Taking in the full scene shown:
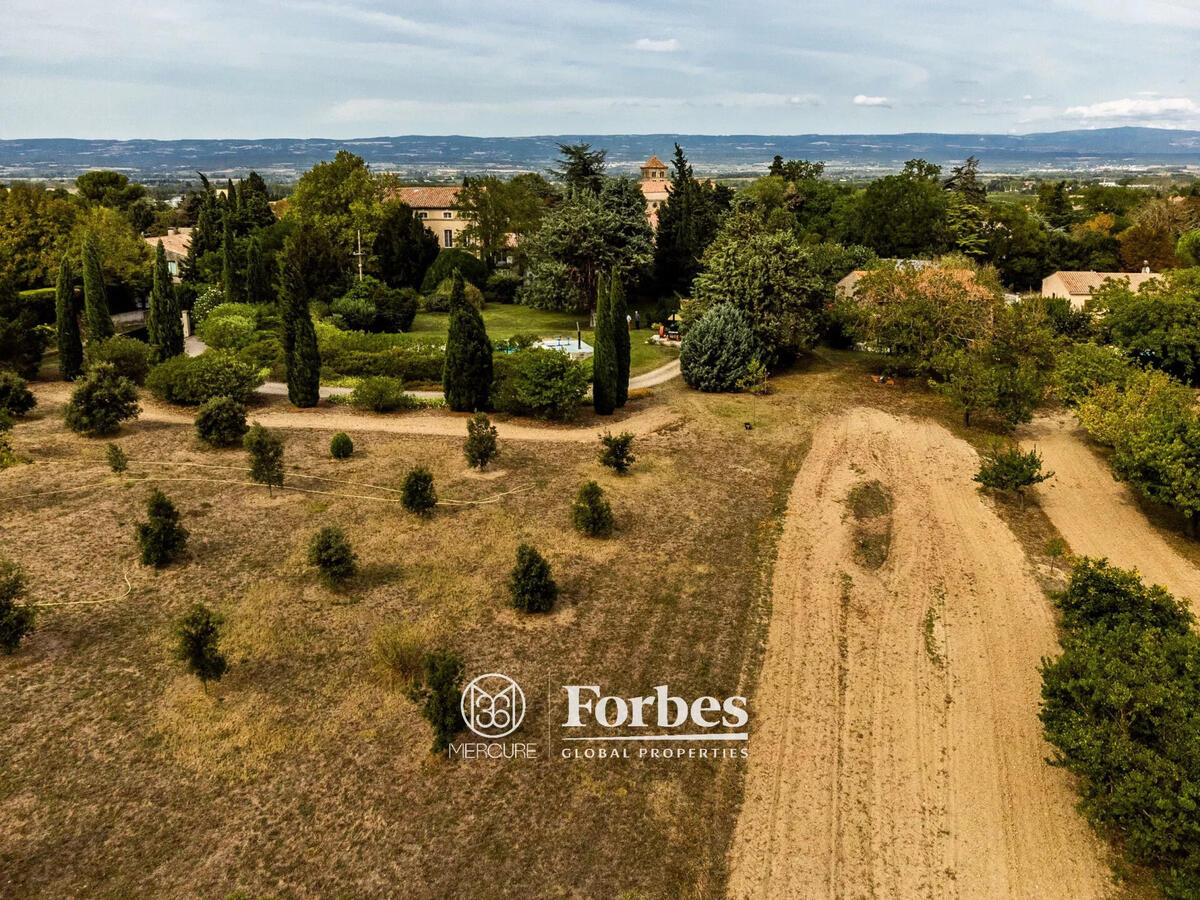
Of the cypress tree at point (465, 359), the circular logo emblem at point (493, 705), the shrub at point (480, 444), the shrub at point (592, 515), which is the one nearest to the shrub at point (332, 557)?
the circular logo emblem at point (493, 705)

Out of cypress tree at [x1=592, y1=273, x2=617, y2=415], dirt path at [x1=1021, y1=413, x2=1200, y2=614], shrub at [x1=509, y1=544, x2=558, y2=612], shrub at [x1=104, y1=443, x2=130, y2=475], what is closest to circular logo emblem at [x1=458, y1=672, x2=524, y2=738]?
shrub at [x1=509, y1=544, x2=558, y2=612]

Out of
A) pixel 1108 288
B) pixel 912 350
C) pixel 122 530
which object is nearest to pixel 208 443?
pixel 122 530

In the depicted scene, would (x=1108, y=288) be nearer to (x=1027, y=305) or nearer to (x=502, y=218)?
(x=1027, y=305)

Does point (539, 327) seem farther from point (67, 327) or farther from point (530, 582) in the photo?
point (530, 582)

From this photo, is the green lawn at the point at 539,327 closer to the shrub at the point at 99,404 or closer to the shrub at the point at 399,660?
the shrub at the point at 99,404

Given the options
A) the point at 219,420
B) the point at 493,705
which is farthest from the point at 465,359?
the point at 493,705
